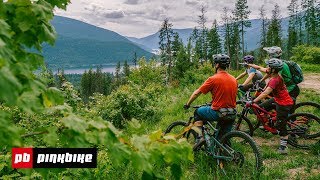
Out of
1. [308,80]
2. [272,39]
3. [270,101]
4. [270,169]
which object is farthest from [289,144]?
[272,39]

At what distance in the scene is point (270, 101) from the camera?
1004 centimetres

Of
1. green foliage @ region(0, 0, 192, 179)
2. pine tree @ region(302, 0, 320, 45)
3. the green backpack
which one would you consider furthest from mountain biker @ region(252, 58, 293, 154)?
pine tree @ region(302, 0, 320, 45)

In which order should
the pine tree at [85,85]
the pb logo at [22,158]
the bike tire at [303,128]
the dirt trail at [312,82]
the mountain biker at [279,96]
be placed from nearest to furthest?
the pb logo at [22,158] → the mountain biker at [279,96] → the bike tire at [303,128] → the dirt trail at [312,82] → the pine tree at [85,85]

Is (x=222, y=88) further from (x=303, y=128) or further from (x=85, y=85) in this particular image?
(x=85, y=85)

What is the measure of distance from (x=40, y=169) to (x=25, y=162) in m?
0.18

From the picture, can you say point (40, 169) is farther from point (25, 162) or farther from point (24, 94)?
point (24, 94)

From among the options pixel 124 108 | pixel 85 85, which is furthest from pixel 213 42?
pixel 124 108

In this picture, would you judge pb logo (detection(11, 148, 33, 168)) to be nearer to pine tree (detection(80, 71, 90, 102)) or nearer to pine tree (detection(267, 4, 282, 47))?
pine tree (detection(267, 4, 282, 47))

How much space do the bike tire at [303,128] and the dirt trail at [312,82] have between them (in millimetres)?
9611

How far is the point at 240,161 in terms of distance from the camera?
730 cm

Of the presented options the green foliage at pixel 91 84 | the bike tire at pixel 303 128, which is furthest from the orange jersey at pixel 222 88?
the green foliage at pixel 91 84

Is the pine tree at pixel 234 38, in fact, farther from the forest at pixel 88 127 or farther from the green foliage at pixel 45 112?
the green foliage at pixel 45 112

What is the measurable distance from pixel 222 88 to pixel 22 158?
5.17 metres

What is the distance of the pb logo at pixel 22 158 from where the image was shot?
9.48ft
